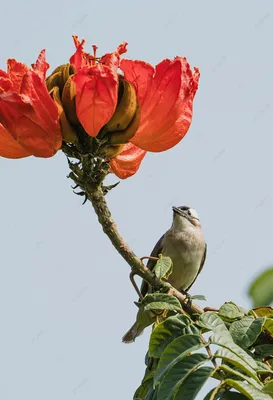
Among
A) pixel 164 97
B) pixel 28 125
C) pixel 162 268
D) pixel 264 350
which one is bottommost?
pixel 264 350

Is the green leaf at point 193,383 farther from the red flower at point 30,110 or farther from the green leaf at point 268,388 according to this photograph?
the red flower at point 30,110

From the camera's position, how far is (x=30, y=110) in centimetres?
254

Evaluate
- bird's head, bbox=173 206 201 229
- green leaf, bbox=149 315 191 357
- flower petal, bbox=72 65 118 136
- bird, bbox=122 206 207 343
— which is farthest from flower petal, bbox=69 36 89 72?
bird's head, bbox=173 206 201 229

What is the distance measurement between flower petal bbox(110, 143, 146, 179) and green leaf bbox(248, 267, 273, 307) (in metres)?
0.72

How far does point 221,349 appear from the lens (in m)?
2.39

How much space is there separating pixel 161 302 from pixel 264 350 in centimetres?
42

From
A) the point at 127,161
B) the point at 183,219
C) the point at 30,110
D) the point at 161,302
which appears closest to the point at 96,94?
the point at 30,110

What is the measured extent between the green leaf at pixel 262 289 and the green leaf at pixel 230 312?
176 millimetres

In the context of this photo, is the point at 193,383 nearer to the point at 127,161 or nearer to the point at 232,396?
the point at 232,396

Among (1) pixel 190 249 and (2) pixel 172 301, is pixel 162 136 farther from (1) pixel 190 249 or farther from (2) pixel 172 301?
(1) pixel 190 249

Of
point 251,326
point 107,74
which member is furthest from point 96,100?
point 251,326

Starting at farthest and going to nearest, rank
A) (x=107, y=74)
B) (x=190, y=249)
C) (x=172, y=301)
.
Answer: (x=190, y=249) < (x=172, y=301) < (x=107, y=74)

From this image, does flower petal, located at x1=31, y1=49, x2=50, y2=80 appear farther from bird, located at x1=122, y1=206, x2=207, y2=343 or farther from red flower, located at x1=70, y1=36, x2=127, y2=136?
bird, located at x1=122, y1=206, x2=207, y2=343

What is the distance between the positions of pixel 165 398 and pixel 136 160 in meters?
1.09
